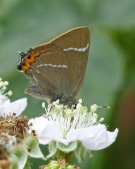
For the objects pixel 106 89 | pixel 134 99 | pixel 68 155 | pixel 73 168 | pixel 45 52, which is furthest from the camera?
pixel 134 99

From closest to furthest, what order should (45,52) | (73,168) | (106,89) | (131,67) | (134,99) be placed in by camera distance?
(73,168), (45,52), (106,89), (131,67), (134,99)

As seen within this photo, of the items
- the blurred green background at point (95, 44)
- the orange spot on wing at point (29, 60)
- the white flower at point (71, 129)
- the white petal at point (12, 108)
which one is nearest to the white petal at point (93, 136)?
the white flower at point (71, 129)

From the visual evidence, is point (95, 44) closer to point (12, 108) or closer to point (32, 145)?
point (12, 108)

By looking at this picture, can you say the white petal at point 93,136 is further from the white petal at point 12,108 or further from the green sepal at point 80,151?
the white petal at point 12,108

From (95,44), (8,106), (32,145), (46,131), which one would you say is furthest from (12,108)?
(95,44)

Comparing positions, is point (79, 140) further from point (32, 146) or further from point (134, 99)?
point (134, 99)

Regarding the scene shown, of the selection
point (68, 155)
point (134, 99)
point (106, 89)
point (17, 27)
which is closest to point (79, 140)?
point (68, 155)

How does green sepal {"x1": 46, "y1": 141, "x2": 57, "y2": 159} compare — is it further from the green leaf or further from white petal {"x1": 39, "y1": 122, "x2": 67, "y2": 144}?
the green leaf
